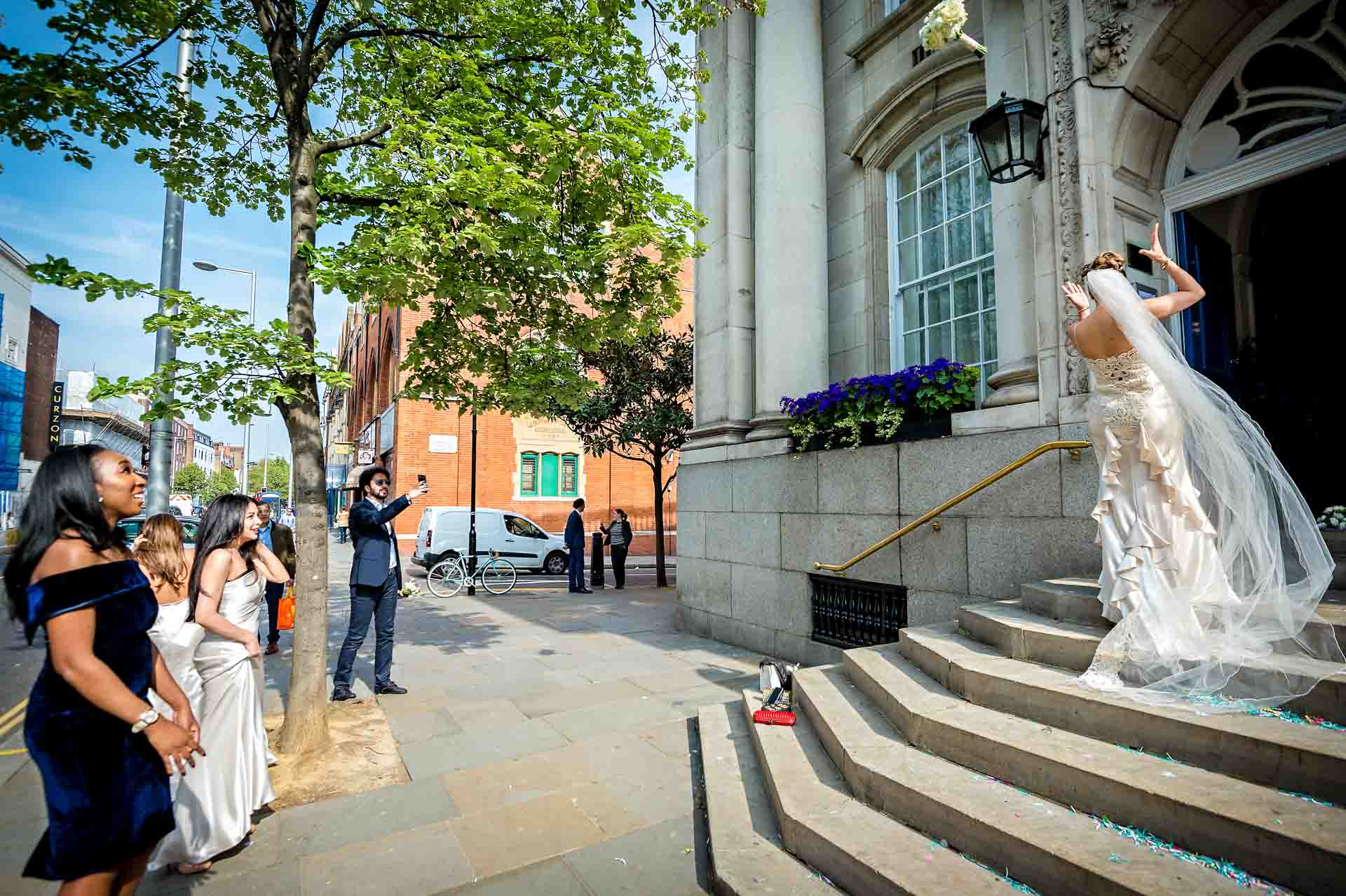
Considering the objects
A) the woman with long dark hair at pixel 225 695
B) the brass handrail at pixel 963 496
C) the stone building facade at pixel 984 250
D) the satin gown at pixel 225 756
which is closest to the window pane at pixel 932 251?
the stone building facade at pixel 984 250

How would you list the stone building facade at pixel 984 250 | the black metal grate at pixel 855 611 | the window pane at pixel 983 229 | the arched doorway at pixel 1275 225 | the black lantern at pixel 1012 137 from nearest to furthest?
the arched doorway at pixel 1275 225, the stone building facade at pixel 984 250, the black lantern at pixel 1012 137, the black metal grate at pixel 855 611, the window pane at pixel 983 229

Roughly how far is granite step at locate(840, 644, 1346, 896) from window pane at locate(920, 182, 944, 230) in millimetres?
6349

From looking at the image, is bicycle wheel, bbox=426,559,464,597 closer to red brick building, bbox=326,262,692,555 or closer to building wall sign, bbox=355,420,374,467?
red brick building, bbox=326,262,692,555

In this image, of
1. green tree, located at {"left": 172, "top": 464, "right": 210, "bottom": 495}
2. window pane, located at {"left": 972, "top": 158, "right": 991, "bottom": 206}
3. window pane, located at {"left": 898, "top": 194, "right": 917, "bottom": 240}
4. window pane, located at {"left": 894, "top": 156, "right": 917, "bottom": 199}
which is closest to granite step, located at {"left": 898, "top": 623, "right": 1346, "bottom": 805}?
window pane, located at {"left": 972, "top": 158, "right": 991, "bottom": 206}

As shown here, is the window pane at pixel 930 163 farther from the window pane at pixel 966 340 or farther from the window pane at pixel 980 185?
the window pane at pixel 966 340

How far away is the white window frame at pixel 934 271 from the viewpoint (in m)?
7.55

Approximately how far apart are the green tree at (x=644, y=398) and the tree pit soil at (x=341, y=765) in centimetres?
1078

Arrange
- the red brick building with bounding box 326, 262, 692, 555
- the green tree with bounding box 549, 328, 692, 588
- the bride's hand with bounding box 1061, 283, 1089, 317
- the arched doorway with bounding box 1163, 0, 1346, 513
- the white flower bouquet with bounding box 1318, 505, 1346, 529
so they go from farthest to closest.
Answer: the red brick building with bounding box 326, 262, 692, 555 → the green tree with bounding box 549, 328, 692, 588 → the arched doorway with bounding box 1163, 0, 1346, 513 → the white flower bouquet with bounding box 1318, 505, 1346, 529 → the bride's hand with bounding box 1061, 283, 1089, 317

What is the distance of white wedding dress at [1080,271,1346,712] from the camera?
3.37 m

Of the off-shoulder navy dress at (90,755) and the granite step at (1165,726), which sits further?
the granite step at (1165,726)

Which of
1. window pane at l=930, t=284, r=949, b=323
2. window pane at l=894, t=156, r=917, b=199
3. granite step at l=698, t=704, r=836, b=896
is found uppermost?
window pane at l=894, t=156, r=917, b=199

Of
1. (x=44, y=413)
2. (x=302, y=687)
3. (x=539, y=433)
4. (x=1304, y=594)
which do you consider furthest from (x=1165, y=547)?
(x=44, y=413)

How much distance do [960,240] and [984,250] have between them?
0.44m

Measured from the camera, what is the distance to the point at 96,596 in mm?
2289
